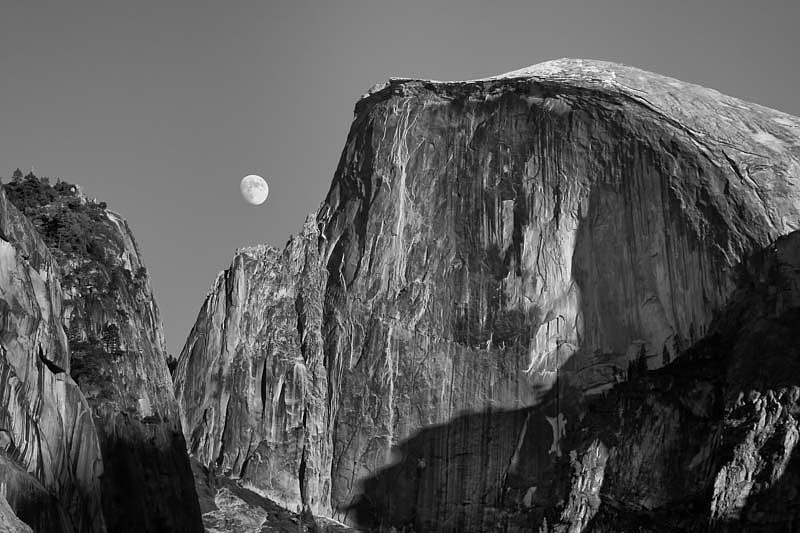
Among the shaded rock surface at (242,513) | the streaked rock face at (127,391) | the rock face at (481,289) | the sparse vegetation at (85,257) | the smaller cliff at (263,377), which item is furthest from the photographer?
the smaller cliff at (263,377)

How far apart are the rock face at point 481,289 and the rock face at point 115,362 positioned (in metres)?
43.1

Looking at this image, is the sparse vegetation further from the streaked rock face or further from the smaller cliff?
the smaller cliff

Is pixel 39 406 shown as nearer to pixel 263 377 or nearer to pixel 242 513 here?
pixel 242 513

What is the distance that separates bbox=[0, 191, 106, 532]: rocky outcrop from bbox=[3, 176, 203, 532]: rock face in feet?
0.85

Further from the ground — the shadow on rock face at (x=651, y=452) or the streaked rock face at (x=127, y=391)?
the shadow on rock face at (x=651, y=452)

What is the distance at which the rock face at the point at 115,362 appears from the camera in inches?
3201

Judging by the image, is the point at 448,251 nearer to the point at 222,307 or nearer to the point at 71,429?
the point at 222,307

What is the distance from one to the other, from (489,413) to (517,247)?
37.6 feet

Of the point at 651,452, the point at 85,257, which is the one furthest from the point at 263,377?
the point at 85,257

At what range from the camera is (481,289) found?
479ft

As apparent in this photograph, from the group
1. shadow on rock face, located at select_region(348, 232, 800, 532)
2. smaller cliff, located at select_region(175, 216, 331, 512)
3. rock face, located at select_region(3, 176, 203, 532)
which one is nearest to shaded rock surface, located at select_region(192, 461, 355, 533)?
smaller cliff, located at select_region(175, 216, 331, 512)

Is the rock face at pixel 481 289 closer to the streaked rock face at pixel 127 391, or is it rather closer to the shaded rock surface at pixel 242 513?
the shaded rock surface at pixel 242 513

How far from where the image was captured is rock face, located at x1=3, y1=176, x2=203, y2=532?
3201 inches

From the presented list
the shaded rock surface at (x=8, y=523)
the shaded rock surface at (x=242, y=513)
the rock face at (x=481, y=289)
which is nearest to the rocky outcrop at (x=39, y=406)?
the shaded rock surface at (x=8, y=523)
